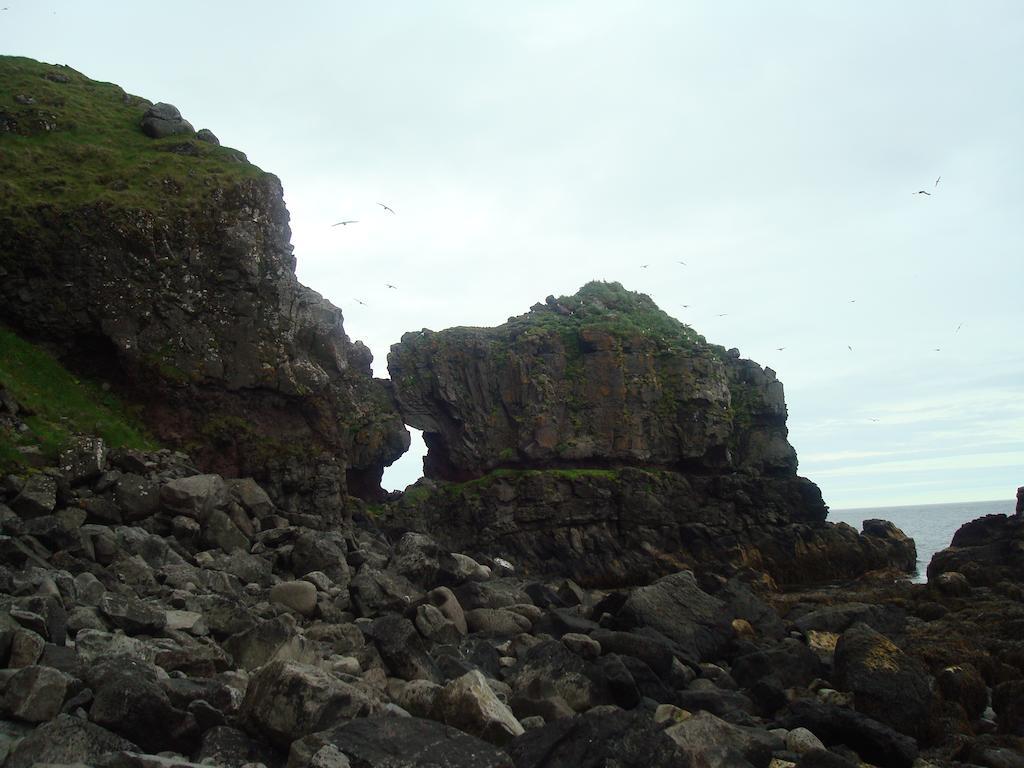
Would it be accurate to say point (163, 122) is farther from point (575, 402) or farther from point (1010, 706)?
point (575, 402)

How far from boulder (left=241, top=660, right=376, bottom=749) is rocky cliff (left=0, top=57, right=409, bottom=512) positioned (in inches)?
670

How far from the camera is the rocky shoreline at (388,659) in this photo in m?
7.57

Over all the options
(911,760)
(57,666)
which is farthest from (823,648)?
(57,666)

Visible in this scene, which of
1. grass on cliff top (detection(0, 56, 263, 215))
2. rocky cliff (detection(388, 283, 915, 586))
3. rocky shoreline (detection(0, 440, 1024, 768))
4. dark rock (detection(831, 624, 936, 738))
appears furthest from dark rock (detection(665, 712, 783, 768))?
rocky cliff (detection(388, 283, 915, 586))

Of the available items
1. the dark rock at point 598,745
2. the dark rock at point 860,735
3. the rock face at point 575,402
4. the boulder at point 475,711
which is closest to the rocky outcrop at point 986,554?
the rock face at point 575,402

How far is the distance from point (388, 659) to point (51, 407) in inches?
451

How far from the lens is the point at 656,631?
1812 centimetres

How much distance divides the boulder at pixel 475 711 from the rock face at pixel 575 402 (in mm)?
50702

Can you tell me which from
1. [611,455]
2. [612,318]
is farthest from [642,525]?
[612,318]

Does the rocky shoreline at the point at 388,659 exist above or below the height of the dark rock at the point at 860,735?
above

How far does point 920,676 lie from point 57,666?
13276mm

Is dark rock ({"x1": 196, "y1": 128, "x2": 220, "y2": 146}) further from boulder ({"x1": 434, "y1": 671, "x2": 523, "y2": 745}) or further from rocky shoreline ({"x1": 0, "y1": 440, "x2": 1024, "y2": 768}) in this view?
boulder ({"x1": 434, "y1": 671, "x2": 523, "y2": 745})

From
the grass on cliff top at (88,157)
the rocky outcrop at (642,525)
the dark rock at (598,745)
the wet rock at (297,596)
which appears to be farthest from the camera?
the rocky outcrop at (642,525)

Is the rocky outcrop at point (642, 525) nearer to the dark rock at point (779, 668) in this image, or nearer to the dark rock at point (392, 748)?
the dark rock at point (779, 668)
